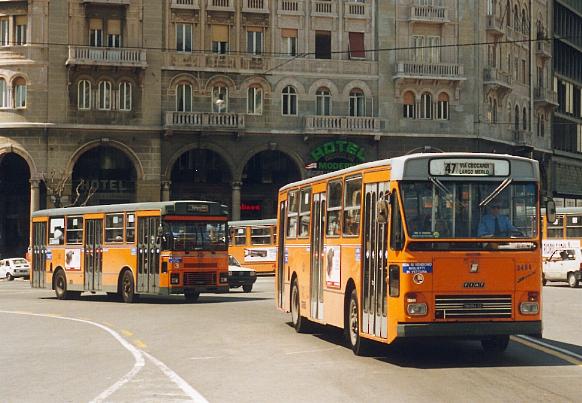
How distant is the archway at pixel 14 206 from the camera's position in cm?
6091

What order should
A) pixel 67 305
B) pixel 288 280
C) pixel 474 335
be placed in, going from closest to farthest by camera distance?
1. pixel 474 335
2. pixel 288 280
3. pixel 67 305

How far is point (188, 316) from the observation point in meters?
26.0

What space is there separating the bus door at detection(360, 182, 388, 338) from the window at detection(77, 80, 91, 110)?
44.2m

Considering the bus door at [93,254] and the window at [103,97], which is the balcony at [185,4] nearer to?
the window at [103,97]

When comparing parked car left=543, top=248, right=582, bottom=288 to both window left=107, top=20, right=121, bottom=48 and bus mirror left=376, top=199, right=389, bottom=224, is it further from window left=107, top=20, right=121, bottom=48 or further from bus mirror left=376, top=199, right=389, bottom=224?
bus mirror left=376, top=199, right=389, bottom=224

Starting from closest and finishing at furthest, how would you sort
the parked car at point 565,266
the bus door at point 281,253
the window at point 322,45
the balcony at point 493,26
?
the bus door at point 281,253 < the parked car at point 565,266 < the window at point 322,45 < the balcony at point 493,26

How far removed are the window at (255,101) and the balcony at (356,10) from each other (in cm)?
640

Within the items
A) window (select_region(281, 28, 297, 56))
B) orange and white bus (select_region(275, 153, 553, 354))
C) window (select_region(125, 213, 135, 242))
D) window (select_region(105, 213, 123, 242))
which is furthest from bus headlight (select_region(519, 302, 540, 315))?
window (select_region(281, 28, 297, 56))

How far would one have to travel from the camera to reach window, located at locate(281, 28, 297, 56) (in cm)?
6162

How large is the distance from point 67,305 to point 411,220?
740 inches

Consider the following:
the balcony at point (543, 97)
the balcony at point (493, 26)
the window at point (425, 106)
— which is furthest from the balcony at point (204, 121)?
the balcony at point (543, 97)

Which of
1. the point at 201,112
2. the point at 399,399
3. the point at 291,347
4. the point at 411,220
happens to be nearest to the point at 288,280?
the point at 291,347

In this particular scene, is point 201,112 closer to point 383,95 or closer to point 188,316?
point 383,95

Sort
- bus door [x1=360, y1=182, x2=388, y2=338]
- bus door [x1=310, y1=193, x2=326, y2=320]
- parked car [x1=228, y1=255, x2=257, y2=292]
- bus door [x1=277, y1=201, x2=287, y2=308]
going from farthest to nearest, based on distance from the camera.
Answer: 1. parked car [x1=228, y1=255, x2=257, y2=292]
2. bus door [x1=277, y1=201, x2=287, y2=308]
3. bus door [x1=310, y1=193, x2=326, y2=320]
4. bus door [x1=360, y1=182, x2=388, y2=338]
